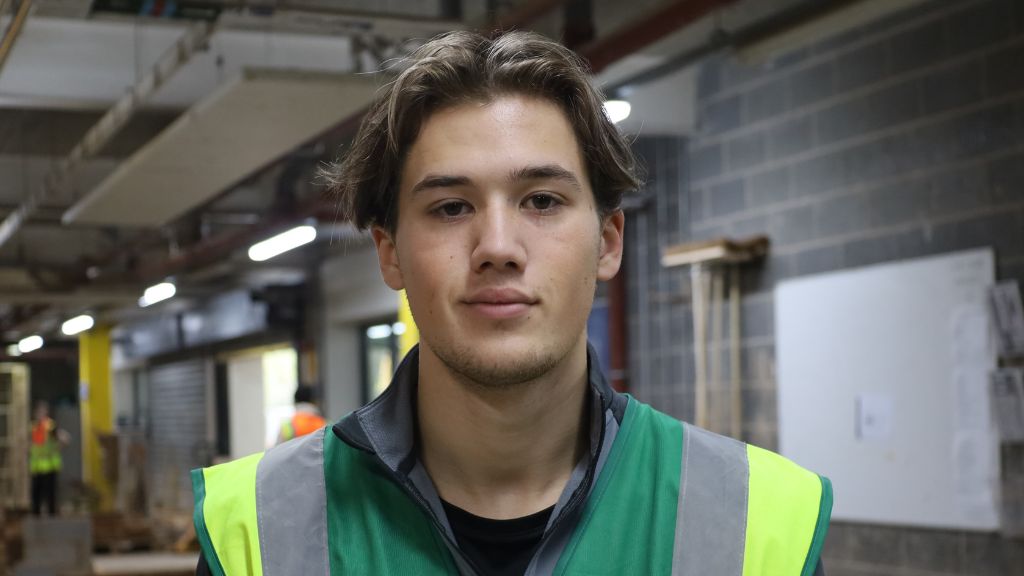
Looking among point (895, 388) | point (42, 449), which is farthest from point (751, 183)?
point (42, 449)

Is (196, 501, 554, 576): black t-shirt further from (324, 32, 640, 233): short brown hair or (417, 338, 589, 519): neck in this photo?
(324, 32, 640, 233): short brown hair

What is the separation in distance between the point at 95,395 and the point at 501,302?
2103 cm

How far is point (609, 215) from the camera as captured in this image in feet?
5.31

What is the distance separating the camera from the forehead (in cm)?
148

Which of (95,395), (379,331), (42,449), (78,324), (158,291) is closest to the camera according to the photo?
(379,331)

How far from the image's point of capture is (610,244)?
1626 mm

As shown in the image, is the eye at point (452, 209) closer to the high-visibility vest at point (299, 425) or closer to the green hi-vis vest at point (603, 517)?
the green hi-vis vest at point (603, 517)

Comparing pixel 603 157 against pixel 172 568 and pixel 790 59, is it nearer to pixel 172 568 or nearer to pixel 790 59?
pixel 790 59

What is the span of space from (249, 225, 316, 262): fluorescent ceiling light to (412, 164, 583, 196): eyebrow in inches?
→ 335

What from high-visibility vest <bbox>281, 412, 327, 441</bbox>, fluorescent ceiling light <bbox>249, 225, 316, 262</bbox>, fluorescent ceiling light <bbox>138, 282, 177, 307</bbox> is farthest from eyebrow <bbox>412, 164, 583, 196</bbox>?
fluorescent ceiling light <bbox>138, 282, 177, 307</bbox>

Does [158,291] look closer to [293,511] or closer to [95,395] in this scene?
[95,395]

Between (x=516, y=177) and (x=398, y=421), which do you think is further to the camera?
(x=398, y=421)

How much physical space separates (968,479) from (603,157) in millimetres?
4977

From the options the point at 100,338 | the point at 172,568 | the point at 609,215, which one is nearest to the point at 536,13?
the point at 609,215
